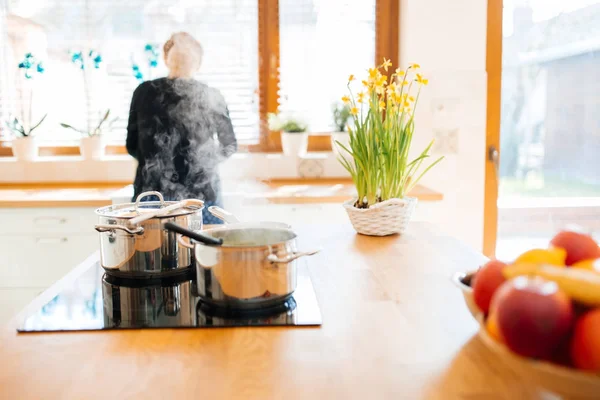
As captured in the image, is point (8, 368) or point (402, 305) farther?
point (402, 305)

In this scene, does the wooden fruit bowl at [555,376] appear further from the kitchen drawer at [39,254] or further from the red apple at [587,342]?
the kitchen drawer at [39,254]

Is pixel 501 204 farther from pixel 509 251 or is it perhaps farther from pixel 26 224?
pixel 26 224

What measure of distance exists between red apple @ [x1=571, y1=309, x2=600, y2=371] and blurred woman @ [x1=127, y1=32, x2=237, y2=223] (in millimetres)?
2141

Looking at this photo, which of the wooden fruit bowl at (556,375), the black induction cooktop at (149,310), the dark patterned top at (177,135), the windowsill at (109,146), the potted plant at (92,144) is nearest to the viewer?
the wooden fruit bowl at (556,375)

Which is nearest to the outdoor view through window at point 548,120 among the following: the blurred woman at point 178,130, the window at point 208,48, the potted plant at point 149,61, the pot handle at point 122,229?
the window at point 208,48

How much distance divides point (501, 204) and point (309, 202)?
1.21 m

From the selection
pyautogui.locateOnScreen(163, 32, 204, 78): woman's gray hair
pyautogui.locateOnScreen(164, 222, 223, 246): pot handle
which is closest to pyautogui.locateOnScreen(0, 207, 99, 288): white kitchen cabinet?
pyautogui.locateOnScreen(163, 32, 204, 78): woman's gray hair

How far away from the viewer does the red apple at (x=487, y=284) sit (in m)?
0.80

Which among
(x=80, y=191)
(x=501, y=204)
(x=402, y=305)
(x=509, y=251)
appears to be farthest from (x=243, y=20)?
(x=402, y=305)

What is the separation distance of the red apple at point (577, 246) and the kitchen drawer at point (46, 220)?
2.40 m

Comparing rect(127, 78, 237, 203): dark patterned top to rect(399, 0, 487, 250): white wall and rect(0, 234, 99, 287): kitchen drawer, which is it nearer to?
rect(0, 234, 99, 287): kitchen drawer

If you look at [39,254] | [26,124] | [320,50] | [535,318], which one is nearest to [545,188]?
[320,50]

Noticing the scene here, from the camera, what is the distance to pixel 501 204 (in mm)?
3340

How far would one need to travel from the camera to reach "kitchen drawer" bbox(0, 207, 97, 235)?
9.26 ft
